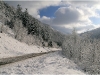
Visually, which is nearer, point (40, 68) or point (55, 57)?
point (40, 68)

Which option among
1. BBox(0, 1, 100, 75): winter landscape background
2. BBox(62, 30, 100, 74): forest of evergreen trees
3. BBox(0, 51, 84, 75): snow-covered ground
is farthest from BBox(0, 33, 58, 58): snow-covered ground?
BBox(62, 30, 100, 74): forest of evergreen trees

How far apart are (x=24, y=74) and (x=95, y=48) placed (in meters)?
16.6

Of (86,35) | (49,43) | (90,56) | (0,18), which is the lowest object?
(49,43)

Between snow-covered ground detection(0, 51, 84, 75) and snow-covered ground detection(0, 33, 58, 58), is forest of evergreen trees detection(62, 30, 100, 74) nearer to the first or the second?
snow-covered ground detection(0, 51, 84, 75)

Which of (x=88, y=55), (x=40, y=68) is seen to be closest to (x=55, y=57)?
(x=88, y=55)

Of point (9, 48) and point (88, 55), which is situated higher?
point (88, 55)

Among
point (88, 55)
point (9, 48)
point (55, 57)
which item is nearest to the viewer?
point (88, 55)

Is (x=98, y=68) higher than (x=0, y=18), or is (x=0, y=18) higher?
(x=0, y=18)

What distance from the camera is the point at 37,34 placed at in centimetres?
9975

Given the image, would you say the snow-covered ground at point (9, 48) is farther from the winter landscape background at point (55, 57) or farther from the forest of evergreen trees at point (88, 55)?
the forest of evergreen trees at point (88, 55)

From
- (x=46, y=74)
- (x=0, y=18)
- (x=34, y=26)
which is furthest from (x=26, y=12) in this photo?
(x=46, y=74)

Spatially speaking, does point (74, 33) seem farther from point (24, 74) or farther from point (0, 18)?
point (0, 18)

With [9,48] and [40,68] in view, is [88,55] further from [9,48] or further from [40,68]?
[9,48]

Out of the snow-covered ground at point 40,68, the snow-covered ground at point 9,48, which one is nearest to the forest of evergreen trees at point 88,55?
the snow-covered ground at point 40,68
